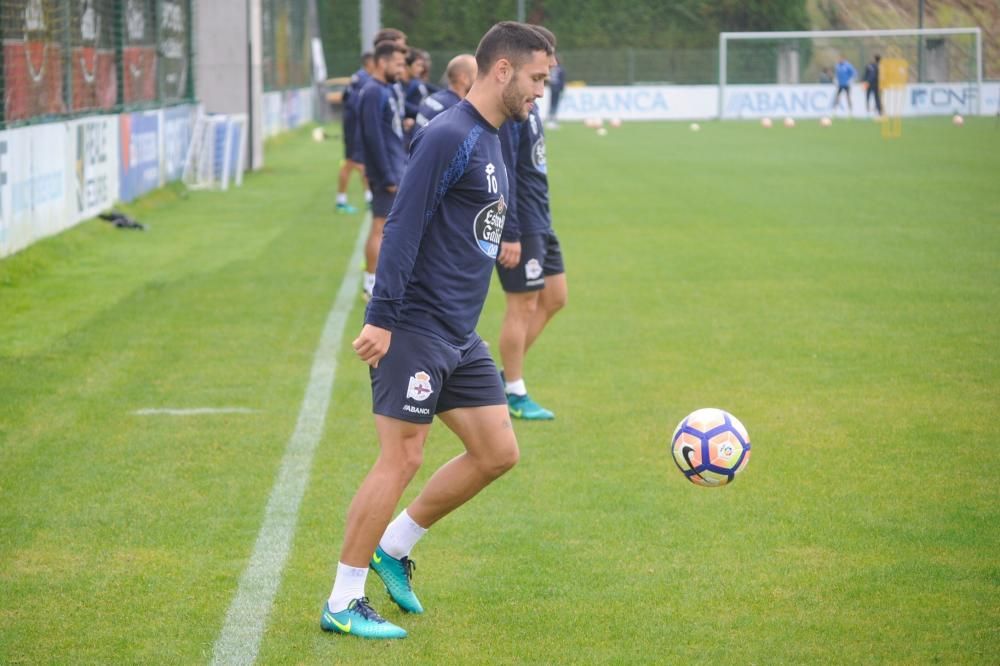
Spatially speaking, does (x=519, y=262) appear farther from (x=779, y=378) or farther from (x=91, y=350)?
(x=91, y=350)

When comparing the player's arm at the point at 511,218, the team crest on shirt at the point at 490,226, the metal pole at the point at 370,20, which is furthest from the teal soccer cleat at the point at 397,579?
the metal pole at the point at 370,20

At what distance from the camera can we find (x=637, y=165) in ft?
95.3

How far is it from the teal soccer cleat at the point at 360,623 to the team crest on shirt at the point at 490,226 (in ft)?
4.45

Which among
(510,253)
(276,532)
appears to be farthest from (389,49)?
(276,532)

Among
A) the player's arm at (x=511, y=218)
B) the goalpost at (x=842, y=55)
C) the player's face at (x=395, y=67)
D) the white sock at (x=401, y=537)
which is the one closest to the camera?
the white sock at (x=401, y=537)

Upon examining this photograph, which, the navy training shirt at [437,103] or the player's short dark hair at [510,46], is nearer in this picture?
the player's short dark hair at [510,46]

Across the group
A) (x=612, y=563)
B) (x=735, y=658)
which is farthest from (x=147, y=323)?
(x=735, y=658)

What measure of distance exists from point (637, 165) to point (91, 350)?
20103 mm

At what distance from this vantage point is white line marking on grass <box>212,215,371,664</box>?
4844mm

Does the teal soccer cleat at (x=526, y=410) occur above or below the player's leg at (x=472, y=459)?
below

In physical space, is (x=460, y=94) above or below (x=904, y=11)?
below

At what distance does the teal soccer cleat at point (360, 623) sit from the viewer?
4848mm

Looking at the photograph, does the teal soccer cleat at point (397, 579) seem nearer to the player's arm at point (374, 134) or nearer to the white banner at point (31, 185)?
the player's arm at point (374, 134)

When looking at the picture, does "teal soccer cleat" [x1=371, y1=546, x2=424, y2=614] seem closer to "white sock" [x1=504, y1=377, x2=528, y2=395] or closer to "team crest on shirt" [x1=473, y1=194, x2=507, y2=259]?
"team crest on shirt" [x1=473, y1=194, x2=507, y2=259]
